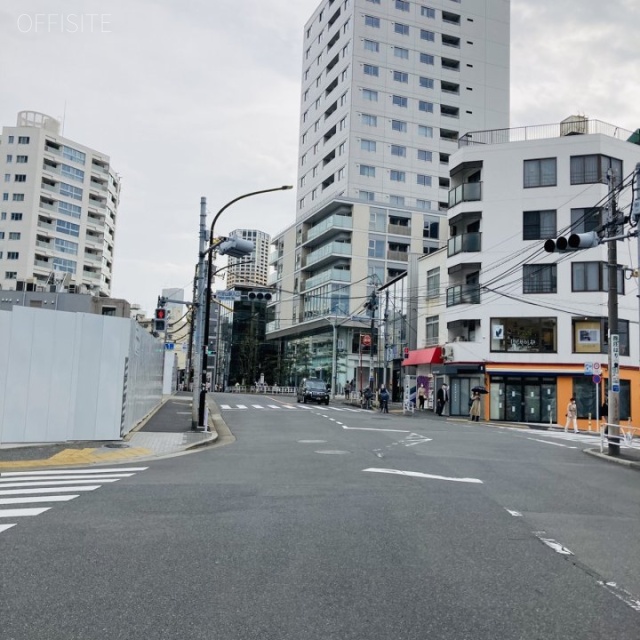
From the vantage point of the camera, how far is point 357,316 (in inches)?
2434

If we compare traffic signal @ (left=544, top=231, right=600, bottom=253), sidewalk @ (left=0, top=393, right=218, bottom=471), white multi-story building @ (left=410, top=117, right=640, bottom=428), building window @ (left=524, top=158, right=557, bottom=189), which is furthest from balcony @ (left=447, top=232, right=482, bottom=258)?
sidewalk @ (left=0, top=393, right=218, bottom=471)

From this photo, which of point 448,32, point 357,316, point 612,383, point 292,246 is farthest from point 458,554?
point 448,32

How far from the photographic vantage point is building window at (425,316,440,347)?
142ft

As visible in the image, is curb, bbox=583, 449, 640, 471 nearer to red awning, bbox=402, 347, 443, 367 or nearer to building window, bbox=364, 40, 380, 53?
red awning, bbox=402, 347, 443, 367

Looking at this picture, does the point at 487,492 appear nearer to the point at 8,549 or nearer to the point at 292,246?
the point at 8,549

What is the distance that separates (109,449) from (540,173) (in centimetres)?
3227

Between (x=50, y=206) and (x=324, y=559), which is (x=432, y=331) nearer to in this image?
(x=324, y=559)

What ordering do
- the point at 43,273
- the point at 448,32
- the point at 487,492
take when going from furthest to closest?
1. the point at 43,273
2. the point at 448,32
3. the point at 487,492

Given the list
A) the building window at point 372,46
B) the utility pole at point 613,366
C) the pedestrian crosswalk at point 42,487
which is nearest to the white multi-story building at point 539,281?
the utility pole at point 613,366

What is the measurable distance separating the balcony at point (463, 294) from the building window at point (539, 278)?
9.98 feet

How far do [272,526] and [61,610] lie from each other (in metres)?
2.90

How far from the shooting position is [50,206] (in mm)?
78750

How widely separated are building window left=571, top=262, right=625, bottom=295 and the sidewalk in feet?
84.1

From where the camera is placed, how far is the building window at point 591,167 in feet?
118
